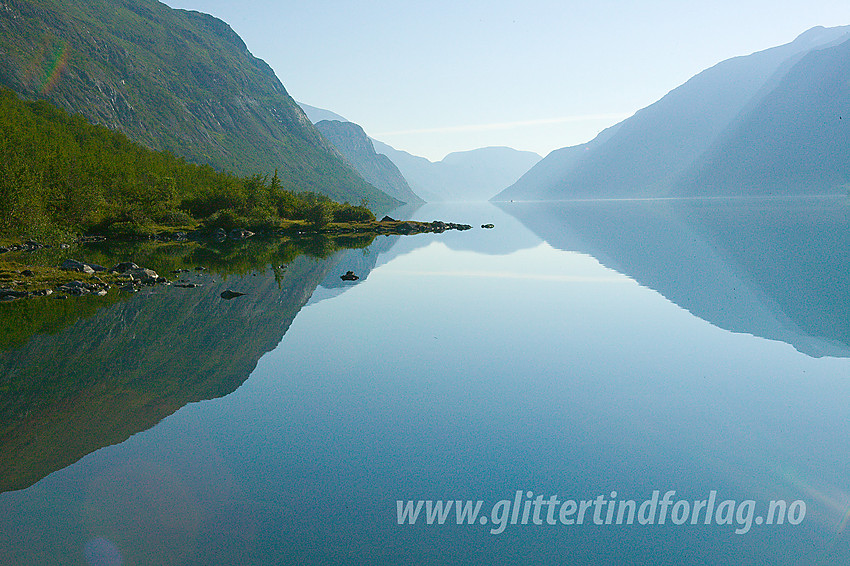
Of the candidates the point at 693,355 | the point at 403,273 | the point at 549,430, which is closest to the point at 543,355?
the point at 693,355

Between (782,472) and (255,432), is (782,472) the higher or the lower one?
the higher one

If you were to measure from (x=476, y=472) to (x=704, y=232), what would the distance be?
114m

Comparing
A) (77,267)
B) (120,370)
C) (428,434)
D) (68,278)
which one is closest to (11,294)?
(68,278)

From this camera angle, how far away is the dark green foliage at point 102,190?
75.4 metres

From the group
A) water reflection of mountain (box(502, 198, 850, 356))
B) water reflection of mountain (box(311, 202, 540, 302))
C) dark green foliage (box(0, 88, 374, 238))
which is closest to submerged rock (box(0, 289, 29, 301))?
water reflection of mountain (box(311, 202, 540, 302))

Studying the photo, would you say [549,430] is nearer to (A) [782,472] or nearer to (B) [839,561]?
(A) [782,472]

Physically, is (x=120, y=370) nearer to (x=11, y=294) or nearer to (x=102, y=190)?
(x=11, y=294)

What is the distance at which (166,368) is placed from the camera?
26.7 m

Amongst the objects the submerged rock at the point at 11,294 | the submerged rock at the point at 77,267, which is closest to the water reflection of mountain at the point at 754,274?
the submerged rock at the point at 11,294

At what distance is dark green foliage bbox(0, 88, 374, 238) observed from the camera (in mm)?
75438

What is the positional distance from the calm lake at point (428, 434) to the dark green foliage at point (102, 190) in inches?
1776

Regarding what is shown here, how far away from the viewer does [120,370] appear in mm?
26250

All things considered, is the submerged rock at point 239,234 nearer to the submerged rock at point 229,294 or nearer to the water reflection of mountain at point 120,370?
the submerged rock at point 229,294

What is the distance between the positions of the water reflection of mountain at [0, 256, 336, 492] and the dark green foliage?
43877 mm
